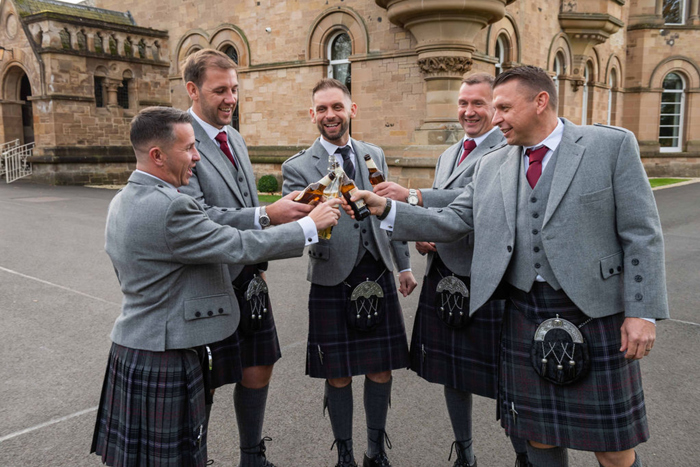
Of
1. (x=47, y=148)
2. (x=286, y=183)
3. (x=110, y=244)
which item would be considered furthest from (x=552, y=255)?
(x=47, y=148)

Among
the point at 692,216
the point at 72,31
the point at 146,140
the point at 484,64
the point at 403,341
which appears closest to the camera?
the point at 146,140

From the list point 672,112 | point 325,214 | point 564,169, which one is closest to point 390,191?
point 325,214

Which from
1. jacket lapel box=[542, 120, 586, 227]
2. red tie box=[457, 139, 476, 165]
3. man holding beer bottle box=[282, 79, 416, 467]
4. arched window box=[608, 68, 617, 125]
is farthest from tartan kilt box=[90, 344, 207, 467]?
arched window box=[608, 68, 617, 125]

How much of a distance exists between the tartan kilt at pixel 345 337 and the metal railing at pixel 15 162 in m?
22.8

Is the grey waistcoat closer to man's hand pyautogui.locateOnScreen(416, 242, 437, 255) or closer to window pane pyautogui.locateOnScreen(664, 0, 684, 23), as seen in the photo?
man's hand pyautogui.locateOnScreen(416, 242, 437, 255)

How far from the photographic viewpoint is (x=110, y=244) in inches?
98.8

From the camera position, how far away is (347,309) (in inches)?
132

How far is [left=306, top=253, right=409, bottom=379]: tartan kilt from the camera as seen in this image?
337cm

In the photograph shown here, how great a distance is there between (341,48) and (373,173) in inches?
591

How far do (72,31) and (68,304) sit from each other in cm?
1765

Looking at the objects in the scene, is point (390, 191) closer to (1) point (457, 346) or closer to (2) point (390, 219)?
(2) point (390, 219)

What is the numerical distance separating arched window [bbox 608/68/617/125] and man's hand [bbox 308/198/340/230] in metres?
25.3

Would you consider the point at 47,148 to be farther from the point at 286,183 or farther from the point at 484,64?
the point at 286,183

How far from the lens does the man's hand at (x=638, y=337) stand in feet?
7.93
